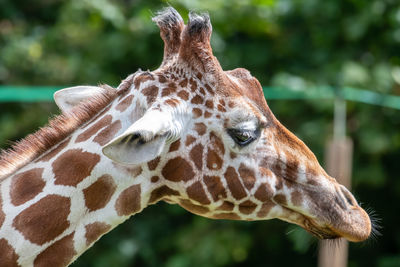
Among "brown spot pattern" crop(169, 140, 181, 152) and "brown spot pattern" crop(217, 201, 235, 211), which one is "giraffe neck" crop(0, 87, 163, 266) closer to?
"brown spot pattern" crop(169, 140, 181, 152)

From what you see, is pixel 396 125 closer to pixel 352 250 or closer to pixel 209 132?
pixel 352 250

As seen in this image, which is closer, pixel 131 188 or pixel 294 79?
pixel 131 188

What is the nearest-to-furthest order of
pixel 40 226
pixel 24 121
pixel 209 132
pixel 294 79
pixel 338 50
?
pixel 40 226 → pixel 209 132 → pixel 294 79 → pixel 338 50 → pixel 24 121

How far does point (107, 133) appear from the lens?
2.74 m

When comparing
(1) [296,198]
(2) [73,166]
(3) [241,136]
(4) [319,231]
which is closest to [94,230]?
(2) [73,166]

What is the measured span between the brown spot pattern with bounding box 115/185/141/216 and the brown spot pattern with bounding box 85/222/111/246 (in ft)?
0.27

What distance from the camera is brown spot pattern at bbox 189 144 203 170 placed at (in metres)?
2.75

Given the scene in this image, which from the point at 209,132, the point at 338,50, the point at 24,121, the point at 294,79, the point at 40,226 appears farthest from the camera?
the point at 24,121

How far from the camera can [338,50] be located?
9008mm

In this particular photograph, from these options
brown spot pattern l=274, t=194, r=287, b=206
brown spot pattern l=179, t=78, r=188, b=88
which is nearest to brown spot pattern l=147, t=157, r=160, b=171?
brown spot pattern l=179, t=78, r=188, b=88

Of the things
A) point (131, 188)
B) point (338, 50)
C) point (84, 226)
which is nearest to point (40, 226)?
point (84, 226)

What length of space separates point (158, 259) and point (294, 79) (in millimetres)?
3479

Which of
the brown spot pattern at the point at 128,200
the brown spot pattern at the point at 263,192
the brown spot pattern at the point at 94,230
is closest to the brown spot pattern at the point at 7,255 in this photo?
the brown spot pattern at the point at 94,230

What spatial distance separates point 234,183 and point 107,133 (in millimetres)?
577
